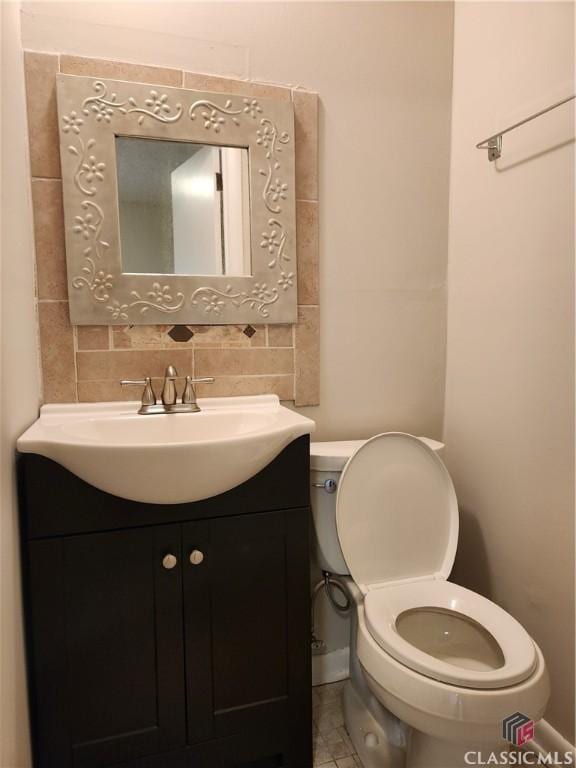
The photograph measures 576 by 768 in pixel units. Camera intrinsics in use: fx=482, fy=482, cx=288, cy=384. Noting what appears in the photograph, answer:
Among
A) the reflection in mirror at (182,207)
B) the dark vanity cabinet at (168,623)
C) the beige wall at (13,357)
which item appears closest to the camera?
the beige wall at (13,357)

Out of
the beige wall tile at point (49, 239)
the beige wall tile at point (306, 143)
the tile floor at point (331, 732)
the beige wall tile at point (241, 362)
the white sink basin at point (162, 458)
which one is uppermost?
the beige wall tile at point (306, 143)

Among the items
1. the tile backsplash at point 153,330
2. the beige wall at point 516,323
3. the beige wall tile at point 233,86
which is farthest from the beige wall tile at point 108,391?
the beige wall at point 516,323

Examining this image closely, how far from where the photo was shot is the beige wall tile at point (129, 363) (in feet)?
4.37

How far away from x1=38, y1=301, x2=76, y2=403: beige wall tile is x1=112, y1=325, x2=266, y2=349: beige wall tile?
0.13 metres

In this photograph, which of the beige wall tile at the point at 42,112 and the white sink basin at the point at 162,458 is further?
the beige wall tile at the point at 42,112

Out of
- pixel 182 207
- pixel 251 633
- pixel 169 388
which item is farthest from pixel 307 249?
pixel 251 633

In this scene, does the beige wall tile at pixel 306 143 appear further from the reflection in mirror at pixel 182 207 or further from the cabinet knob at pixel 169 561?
the cabinet knob at pixel 169 561

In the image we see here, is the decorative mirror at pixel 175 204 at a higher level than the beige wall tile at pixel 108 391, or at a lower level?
higher

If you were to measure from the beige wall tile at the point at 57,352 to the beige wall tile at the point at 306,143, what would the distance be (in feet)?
2.54

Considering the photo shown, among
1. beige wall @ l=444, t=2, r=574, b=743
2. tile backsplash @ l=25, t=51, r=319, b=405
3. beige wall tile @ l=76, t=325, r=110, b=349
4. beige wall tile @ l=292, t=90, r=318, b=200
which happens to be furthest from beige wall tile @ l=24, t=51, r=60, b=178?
beige wall @ l=444, t=2, r=574, b=743

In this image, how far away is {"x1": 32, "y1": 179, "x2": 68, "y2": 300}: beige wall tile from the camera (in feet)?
4.12

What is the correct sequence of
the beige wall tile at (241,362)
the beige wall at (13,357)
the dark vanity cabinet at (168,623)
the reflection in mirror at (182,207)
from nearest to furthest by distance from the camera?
the beige wall at (13,357) → the dark vanity cabinet at (168,623) → the reflection in mirror at (182,207) → the beige wall tile at (241,362)

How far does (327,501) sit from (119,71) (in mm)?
1294

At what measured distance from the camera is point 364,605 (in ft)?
4.03
